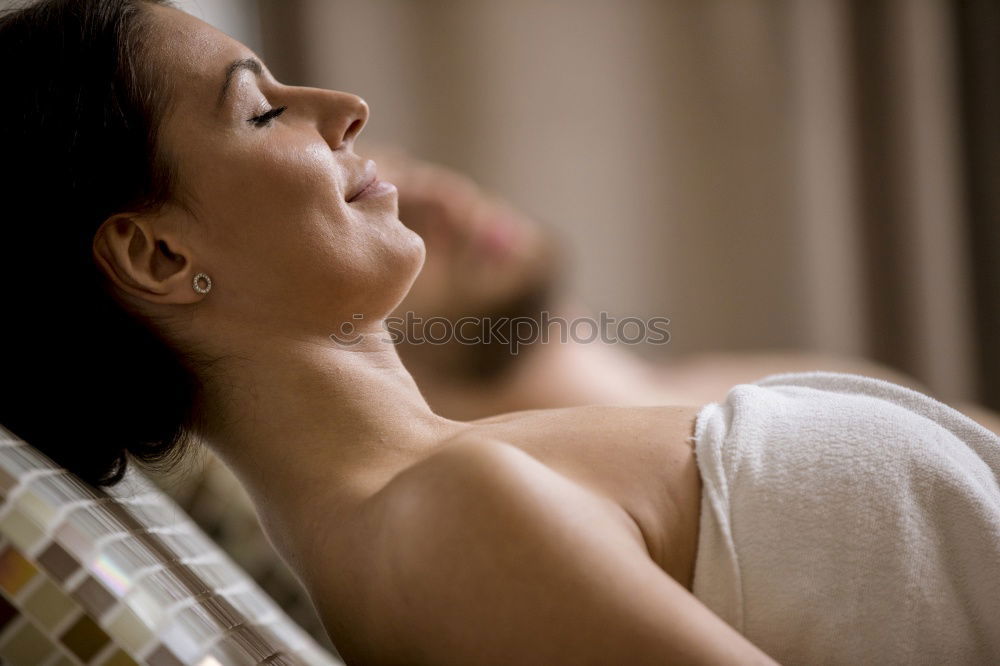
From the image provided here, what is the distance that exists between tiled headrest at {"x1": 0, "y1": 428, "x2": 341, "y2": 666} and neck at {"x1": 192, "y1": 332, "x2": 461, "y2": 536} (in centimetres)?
12

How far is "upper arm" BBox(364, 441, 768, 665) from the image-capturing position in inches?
24.8

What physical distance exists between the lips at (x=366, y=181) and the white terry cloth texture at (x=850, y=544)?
386mm

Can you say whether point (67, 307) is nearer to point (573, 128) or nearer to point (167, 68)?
point (167, 68)

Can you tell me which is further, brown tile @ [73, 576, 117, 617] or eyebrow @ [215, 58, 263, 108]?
eyebrow @ [215, 58, 263, 108]

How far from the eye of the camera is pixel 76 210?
0.81 meters

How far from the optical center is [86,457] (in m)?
0.88

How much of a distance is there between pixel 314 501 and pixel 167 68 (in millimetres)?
410

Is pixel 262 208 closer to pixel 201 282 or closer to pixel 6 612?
pixel 201 282

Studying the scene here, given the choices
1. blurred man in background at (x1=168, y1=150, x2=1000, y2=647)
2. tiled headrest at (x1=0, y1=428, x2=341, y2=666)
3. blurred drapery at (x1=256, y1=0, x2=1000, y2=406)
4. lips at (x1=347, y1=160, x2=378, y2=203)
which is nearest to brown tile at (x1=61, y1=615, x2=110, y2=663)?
tiled headrest at (x1=0, y1=428, x2=341, y2=666)

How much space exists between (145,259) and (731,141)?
2.08 m

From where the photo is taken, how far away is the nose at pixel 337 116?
893 millimetres

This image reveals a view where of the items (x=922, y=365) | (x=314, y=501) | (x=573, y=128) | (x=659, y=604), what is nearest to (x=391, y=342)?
(x=314, y=501)

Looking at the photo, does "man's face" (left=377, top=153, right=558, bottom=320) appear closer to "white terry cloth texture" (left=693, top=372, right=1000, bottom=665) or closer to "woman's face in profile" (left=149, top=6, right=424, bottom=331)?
"woman's face in profile" (left=149, top=6, right=424, bottom=331)

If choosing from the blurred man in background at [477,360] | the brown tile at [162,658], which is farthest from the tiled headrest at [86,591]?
the blurred man in background at [477,360]
